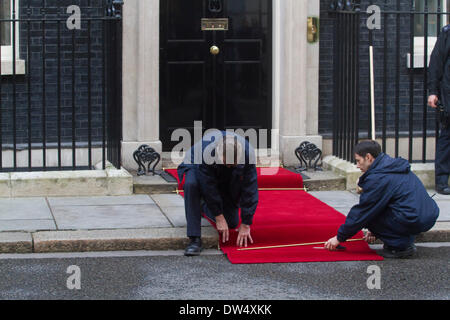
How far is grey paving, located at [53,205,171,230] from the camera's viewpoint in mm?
7719

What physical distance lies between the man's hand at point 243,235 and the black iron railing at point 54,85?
2.65m

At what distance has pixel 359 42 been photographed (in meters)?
10.2

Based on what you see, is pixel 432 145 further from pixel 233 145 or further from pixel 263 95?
pixel 233 145

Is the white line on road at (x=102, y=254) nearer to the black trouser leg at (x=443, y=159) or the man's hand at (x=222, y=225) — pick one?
the man's hand at (x=222, y=225)

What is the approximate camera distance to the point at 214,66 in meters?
10.4

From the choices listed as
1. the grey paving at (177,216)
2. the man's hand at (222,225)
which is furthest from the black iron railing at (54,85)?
the man's hand at (222,225)

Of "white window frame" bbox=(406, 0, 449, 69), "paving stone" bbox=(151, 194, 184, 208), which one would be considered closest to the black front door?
"paving stone" bbox=(151, 194, 184, 208)

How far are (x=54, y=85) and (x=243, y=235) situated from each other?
3.61 m

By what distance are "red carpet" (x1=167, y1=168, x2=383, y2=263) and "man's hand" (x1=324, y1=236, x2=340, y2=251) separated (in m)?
0.04

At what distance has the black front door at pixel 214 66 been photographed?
10305 millimetres
